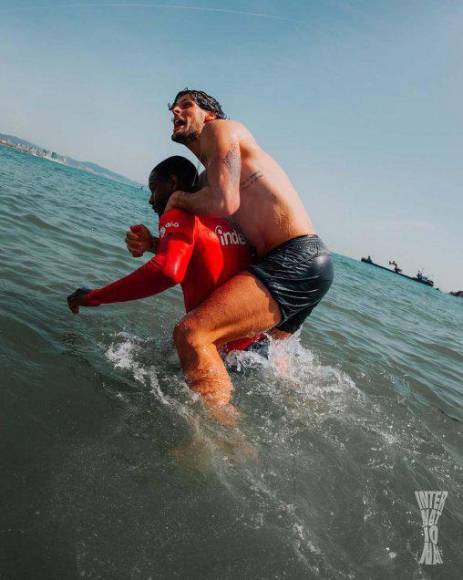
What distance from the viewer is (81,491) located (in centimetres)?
175

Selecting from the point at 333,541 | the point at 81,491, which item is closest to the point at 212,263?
the point at 81,491

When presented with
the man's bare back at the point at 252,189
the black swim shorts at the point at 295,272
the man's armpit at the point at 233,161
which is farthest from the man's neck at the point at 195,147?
the black swim shorts at the point at 295,272

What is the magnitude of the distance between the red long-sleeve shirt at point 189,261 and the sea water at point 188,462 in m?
0.67

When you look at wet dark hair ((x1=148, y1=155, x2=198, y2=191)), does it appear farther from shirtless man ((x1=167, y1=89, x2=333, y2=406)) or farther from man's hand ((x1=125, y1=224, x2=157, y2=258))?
man's hand ((x1=125, y1=224, x2=157, y2=258))

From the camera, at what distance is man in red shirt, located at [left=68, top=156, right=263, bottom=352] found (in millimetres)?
2666

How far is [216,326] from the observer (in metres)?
2.71

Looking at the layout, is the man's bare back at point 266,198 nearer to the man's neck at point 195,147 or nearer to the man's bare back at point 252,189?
the man's bare back at point 252,189

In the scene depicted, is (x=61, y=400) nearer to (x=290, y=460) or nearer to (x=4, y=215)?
(x=290, y=460)

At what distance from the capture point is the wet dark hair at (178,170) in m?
3.07

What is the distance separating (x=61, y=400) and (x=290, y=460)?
149cm
